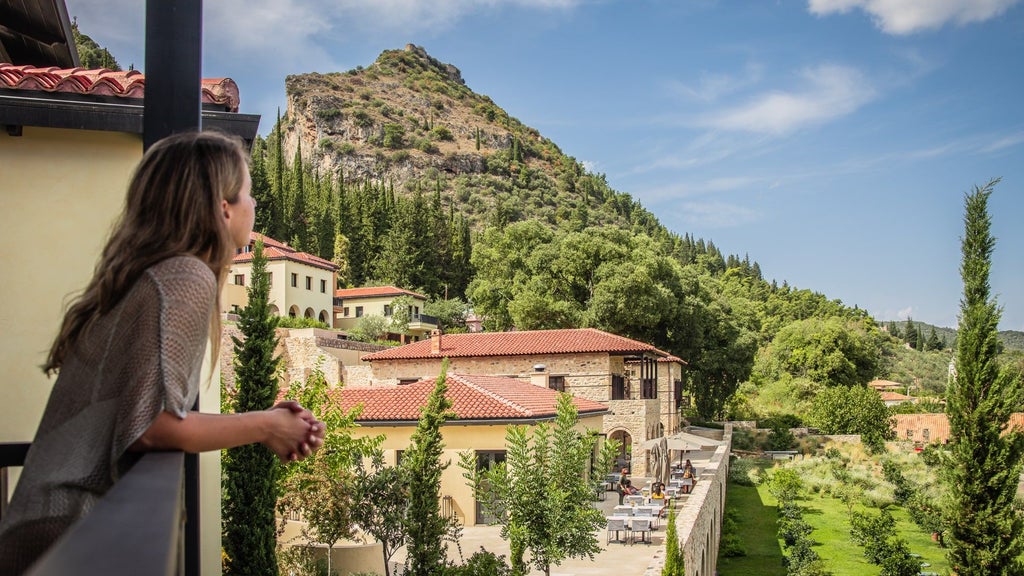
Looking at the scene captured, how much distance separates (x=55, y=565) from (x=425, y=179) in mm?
121621

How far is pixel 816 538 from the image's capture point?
2395 cm

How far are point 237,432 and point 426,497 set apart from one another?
457 inches

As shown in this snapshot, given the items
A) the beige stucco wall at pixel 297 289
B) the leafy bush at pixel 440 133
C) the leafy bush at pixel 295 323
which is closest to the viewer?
the leafy bush at pixel 295 323

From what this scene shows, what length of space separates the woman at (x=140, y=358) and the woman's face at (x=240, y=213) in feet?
0.09

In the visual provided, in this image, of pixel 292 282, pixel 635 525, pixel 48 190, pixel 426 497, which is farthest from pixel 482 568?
pixel 292 282

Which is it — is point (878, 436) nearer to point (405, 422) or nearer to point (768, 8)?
point (768, 8)

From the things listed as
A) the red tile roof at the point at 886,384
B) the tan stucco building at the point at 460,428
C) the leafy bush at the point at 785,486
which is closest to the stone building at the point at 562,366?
the leafy bush at the point at 785,486

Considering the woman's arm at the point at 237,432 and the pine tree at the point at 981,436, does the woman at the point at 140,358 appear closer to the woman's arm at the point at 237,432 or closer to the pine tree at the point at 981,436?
the woman's arm at the point at 237,432

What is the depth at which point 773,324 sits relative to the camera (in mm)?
91250

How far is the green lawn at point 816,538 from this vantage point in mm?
20438

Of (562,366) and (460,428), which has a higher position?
(562,366)

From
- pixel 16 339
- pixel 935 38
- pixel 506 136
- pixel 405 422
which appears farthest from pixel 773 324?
pixel 16 339

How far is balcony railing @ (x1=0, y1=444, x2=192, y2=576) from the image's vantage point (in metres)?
0.66

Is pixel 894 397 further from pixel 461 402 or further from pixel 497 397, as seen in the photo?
pixel 461 402
